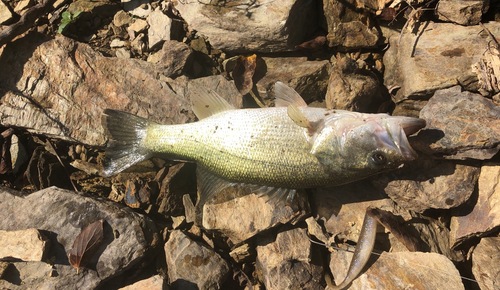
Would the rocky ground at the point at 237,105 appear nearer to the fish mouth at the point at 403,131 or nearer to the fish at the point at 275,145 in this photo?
the fish at the point at 275,145

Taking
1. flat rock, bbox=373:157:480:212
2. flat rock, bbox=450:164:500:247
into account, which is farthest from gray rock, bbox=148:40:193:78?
flat rock, bbox=450:164:500:247

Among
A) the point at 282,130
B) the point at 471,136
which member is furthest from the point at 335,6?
the point at 471,136

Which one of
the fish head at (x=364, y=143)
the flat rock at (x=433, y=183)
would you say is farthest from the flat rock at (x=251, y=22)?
the flat rock at (x=433, y=183)

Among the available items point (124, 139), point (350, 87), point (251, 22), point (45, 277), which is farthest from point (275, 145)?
point (45, 277)

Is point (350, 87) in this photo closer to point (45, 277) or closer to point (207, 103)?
point (207, 103)

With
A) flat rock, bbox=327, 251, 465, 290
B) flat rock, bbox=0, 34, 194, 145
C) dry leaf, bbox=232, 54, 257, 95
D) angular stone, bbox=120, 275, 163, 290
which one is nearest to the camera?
flat rock, bbox=327, 251, 465, 290

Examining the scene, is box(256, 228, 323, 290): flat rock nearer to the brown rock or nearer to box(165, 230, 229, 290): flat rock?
box(165, 230, 229, 290): flat rock
